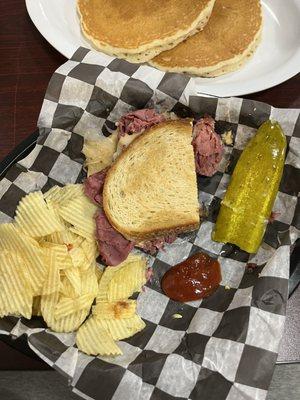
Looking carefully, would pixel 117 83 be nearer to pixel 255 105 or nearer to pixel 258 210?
pixel 255 105

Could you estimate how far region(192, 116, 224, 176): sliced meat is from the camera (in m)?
1.87

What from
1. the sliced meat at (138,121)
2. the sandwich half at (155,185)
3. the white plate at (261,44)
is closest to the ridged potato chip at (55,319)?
the sandwich half at (155,185)

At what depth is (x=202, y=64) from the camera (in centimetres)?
213

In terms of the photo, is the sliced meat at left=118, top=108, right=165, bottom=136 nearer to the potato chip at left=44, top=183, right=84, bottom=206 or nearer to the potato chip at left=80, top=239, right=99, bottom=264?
the potato chip at left=44, top=183, right=84, bottom=206

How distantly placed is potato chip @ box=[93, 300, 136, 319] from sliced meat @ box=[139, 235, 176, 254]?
22 cm

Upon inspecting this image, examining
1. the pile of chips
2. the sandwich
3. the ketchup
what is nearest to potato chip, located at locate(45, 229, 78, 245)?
the pile of chips

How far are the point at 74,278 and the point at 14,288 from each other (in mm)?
187

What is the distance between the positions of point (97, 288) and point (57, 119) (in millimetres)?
666

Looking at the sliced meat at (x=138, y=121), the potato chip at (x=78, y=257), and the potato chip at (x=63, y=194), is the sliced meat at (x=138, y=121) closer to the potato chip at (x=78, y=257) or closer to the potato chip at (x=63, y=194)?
the potato chip at (x=63, y=194)

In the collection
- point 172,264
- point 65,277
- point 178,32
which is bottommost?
point 172,264

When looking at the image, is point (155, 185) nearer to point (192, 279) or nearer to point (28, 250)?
point (192, 279)

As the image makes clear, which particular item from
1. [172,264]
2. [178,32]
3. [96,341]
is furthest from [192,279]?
[178,32]

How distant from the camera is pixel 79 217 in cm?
177

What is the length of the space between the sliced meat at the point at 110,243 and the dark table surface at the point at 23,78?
2.01ft
